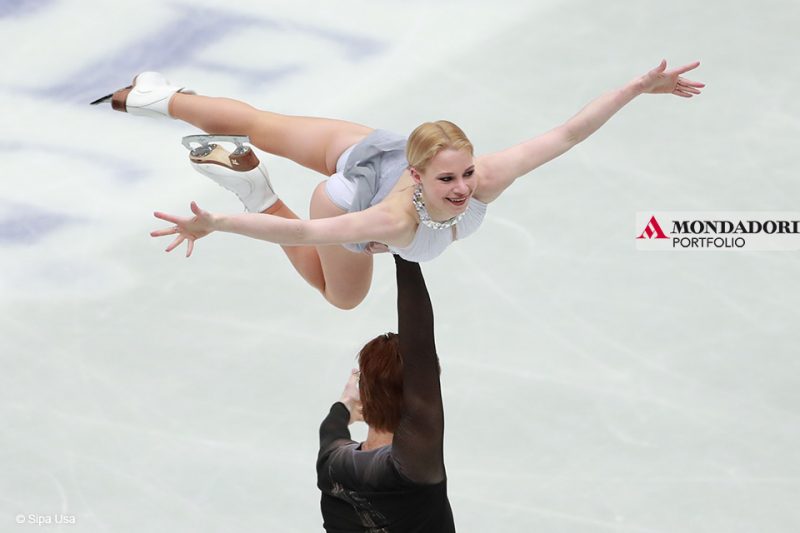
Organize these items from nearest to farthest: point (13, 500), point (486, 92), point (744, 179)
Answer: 1. point (13, 500)
2. point (744, 179)
3. point (486, 92)

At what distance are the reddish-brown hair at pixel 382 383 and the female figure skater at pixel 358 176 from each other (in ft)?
1.09

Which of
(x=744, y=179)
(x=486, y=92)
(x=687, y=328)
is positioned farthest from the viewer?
(x=486, y=92)

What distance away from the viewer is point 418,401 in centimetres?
371

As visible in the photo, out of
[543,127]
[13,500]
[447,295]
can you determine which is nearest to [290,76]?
[543,127]

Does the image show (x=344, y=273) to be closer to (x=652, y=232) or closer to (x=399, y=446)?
(x=399, y=446)

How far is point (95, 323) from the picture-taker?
6.01 meters

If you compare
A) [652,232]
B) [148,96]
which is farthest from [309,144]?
[652,232]

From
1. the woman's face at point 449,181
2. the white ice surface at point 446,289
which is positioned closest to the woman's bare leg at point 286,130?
the woman's face at point 449,181

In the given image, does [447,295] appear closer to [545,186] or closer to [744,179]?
[545,186]

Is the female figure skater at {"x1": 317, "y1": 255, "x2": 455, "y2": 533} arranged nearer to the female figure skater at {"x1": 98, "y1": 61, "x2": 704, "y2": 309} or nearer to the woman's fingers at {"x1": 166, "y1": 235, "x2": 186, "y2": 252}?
the female figure skater at {"x1": 98, "y1": 61, "x2": 704, "y2": 309}

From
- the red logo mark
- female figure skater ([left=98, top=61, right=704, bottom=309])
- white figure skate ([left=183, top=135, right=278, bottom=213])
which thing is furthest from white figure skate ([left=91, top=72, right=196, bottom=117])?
the red logo mark

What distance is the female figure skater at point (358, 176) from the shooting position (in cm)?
388

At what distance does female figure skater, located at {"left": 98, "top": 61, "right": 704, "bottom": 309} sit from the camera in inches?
153

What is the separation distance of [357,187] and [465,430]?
1454 millimetres
